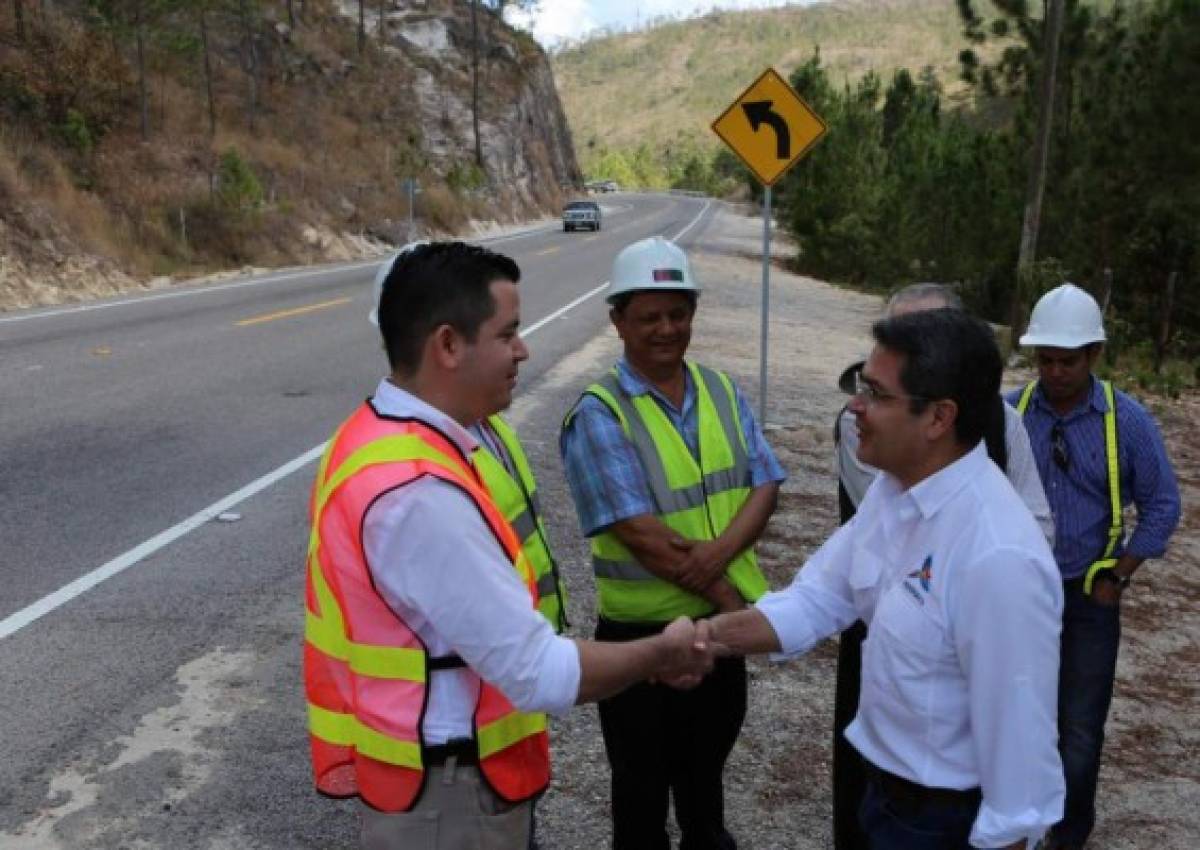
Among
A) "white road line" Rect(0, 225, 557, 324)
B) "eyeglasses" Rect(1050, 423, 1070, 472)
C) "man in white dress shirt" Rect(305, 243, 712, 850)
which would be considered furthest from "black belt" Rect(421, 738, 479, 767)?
"white road line" Rect(0, 225, 557, 324)

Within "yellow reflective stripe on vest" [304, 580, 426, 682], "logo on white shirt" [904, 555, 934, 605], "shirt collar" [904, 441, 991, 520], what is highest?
"shirt collar" [904, 441, 991, 520]

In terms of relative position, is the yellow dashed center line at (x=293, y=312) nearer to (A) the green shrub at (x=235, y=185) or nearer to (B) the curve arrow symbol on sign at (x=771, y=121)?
(B) the curve arrow symbol on sign at (x=771, y=121)

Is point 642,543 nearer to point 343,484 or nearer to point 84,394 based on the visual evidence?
point 343,484

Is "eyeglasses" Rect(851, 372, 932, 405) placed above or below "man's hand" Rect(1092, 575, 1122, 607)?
above

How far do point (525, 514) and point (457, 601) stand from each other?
2.37ft

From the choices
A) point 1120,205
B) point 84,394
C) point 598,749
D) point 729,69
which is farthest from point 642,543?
point 729,69

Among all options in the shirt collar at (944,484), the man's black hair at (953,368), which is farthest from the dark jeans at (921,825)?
the man's black hair at (953,368)

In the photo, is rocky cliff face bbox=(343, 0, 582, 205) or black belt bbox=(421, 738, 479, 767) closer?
black belt bbox=(421, 738, 479, 767)

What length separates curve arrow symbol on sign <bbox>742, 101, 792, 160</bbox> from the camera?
8.30 metres

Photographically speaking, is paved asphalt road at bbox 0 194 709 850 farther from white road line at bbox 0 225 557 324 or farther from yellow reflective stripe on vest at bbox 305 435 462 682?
white road line at bbox 0 225 557 324

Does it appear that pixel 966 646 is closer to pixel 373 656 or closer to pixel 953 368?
pixel 953 368

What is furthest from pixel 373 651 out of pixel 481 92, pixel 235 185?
pixel 481 92

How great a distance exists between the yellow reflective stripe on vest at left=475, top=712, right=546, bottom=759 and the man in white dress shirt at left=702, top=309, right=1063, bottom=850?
0.67 m

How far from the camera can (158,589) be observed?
493cm
